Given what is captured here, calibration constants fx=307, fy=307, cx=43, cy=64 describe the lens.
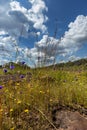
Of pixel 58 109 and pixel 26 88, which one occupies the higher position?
pixel 26 88

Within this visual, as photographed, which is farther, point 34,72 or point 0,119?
point 34,72

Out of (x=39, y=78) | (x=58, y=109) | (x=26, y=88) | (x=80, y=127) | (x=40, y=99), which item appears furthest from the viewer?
(x=39, y=78)

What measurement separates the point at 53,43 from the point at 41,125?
7.43 ft

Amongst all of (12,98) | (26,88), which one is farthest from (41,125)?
(26,88)

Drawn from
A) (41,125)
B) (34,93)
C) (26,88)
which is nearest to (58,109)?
(41,125)

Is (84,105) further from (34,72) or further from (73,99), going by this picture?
(34,72)

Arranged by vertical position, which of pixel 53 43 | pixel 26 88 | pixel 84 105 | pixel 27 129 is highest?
pixel 53 43

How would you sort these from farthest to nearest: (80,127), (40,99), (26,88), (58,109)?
(26,88) → (40,99) → (58,109) → (80,127)

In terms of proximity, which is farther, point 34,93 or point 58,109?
point 34,93

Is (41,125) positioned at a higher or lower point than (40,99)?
lower

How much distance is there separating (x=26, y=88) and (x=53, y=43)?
3.56ft

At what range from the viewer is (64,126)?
4270 mm

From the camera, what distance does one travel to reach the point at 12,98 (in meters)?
5.43

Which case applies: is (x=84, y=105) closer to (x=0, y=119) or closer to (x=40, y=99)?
(x=40, y=99)
